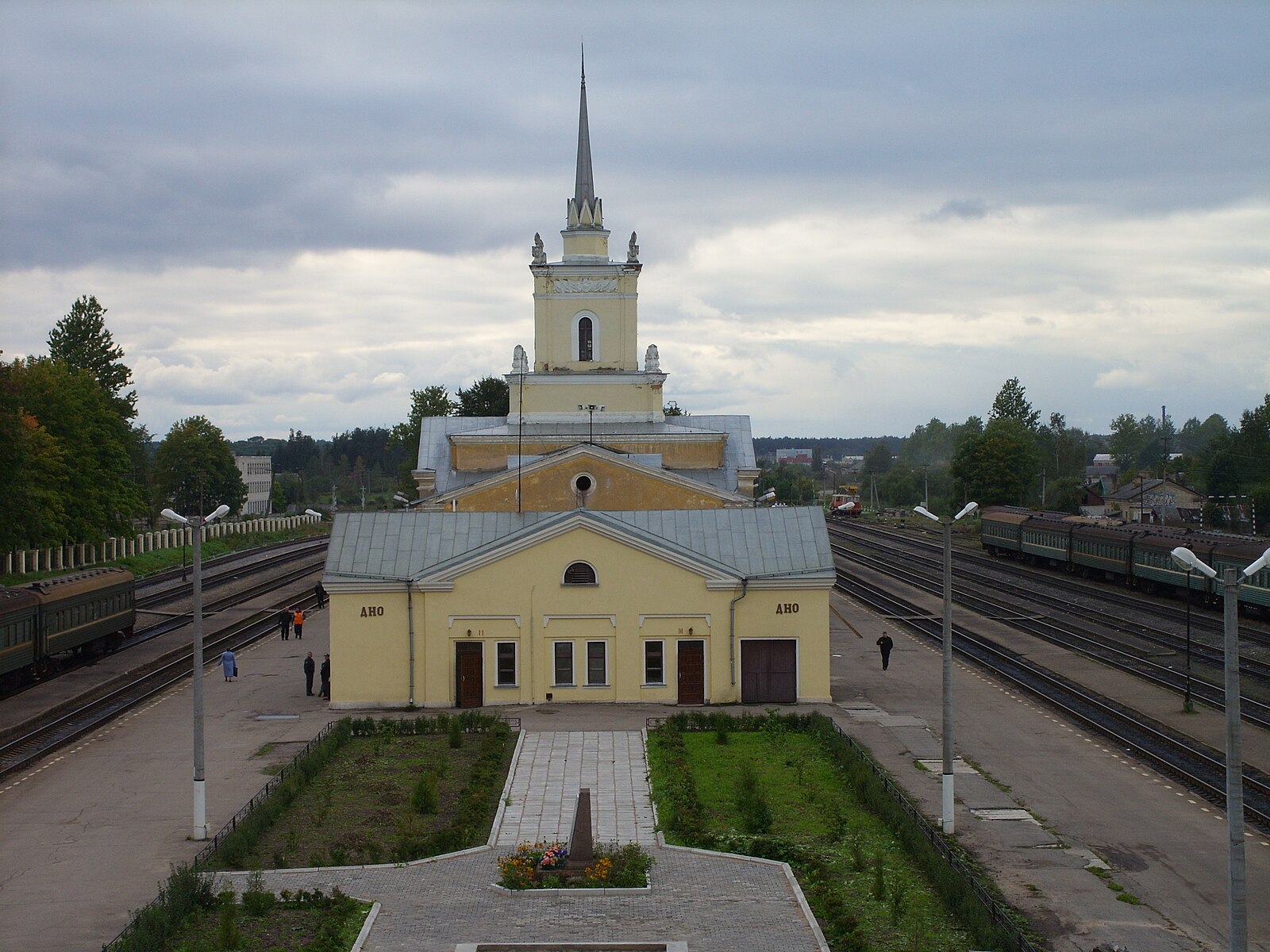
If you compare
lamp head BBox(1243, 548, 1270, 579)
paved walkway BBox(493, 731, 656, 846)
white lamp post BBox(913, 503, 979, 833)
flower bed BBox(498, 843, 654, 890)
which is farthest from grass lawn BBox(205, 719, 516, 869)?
lamp head BBox(1243, 548, 1270, 579)

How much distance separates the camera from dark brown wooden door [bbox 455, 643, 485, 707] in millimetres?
31656

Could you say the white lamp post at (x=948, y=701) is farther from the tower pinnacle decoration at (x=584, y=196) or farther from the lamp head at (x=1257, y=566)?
the tower pinnacle decoration at (x=584, y=196)

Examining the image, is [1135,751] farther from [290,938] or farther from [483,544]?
[290,938]

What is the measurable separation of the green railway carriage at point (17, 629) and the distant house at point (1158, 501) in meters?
79.9

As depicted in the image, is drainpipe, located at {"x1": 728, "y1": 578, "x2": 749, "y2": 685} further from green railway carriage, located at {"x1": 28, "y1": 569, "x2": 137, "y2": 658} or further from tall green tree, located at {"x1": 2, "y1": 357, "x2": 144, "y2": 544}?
tall green tree, located at {"x1": 2, "y1": 357, "x2": 144, "y2": 544}

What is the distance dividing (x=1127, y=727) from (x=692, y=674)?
394 inches

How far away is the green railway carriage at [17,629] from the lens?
3328 cm

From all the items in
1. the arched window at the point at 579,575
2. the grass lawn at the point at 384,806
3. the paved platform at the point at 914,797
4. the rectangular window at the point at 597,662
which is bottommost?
the paved platform at the point at 914,797

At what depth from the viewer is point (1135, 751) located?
87.8ft

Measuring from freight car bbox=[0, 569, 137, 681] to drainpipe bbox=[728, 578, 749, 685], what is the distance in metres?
18.3

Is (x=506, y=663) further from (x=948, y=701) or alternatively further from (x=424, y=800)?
(x=948, y=701)

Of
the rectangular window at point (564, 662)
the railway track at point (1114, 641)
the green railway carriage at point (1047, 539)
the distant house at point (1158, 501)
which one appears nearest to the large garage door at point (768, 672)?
the rectangular window at point (564, 662)

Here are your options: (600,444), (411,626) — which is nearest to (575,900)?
(411,626)

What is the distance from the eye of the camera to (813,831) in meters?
20.9
